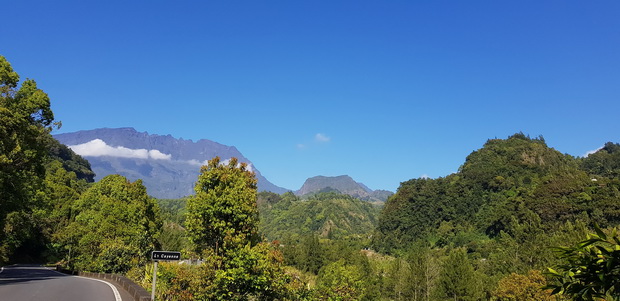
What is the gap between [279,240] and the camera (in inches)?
1576

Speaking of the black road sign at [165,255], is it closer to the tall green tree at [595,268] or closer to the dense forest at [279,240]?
the dense forest at [279,240]

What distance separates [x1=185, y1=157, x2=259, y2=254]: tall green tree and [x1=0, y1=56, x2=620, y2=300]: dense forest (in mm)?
44

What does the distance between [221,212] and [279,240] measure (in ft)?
89.7

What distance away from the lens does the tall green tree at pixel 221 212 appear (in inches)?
533

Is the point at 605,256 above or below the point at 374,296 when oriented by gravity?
above

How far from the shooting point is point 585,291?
3006mm

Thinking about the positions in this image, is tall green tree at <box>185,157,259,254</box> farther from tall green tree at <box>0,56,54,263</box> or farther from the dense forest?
tall green tree at <box>0,56,54,263</box>

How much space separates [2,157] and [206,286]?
1334 cm

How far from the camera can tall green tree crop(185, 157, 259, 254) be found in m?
13.5

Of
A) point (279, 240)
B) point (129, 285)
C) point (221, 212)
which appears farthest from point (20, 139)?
point (279, 240)

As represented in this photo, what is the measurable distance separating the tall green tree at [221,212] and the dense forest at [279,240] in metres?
0.04

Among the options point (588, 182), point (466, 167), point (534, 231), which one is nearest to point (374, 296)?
point (534, 231)

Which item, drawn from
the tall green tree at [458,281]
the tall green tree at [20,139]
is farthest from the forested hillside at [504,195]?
the tall green tree at [20,139]

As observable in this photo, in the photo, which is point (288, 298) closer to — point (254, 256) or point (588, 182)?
point (254, 256)
